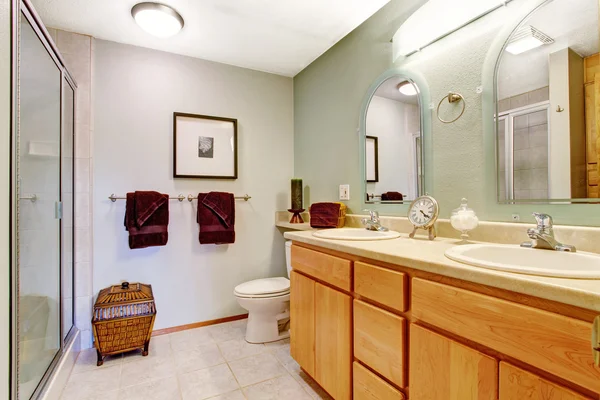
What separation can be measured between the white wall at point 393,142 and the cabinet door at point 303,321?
759 millimetres

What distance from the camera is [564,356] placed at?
645mm

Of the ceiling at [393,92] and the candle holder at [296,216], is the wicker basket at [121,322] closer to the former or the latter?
the candle holder at [296,216]

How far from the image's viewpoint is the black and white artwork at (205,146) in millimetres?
2447

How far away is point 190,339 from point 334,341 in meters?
1.34

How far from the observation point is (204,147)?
246 centimetres

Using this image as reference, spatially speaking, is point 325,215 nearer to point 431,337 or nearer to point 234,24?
point 431,337

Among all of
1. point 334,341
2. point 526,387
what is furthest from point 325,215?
point 526,387

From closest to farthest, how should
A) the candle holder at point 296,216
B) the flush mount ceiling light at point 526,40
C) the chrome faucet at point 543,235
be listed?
the chrome faucet at point 543,235
the flush mount ceiling light at point 526,40
the candle holder at point 296,216

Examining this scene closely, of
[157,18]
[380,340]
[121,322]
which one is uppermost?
[157,18]

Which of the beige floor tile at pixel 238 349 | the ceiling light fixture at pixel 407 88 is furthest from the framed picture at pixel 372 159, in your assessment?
the beige floor tile at pixel 238 349

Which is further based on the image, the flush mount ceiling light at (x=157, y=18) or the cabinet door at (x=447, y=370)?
the flush mount ceiling light at (x=157, y=18)

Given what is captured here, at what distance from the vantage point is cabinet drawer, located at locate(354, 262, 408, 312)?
105cm
